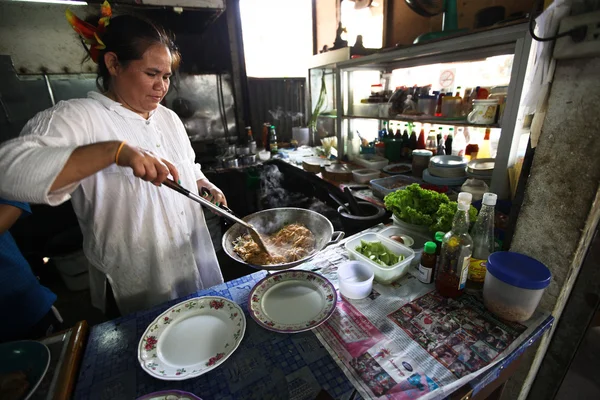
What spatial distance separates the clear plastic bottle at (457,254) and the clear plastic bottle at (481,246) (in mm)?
100

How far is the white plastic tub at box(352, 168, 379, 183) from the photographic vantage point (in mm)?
2996

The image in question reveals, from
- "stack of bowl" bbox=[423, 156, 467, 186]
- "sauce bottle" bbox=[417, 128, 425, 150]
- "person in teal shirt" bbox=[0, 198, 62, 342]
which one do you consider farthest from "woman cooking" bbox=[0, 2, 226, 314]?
"sauce bottle" bbox=[417, 128, 425, 150]

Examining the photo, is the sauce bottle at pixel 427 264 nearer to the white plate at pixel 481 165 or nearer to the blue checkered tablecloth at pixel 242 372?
the blue checkered tablecloth at pixel 242 372

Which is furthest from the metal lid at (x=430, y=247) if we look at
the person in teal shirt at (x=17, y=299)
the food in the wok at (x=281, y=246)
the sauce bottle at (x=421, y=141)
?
the sauce bottle at (x=421, y=141)

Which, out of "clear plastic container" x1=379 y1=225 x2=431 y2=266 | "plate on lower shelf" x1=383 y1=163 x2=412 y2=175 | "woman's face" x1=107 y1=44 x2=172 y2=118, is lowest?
"clear plastic container" x1=379 y1=225 x2=431 y2=266

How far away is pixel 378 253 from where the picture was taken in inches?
56.7

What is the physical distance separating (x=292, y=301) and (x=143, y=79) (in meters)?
1.35

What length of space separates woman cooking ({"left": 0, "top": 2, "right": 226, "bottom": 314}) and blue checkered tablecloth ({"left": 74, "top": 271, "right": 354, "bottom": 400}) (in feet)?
1.66

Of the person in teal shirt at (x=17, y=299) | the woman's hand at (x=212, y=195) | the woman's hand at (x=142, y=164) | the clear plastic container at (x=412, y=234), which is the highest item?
the woman's hand at (x=142, y=164)

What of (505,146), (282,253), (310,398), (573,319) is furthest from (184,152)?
(573,319)

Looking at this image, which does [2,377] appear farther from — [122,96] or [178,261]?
[122,96]

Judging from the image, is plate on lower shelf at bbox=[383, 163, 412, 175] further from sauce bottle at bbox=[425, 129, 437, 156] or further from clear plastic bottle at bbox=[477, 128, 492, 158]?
clear plastic bottle at bbox=[477, 128, 492, 158]

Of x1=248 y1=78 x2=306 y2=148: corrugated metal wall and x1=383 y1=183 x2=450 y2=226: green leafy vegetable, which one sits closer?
x1=383 y1=183 x2=450 y2=226: green leafy vegetable

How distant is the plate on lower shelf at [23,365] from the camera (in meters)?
0.89
